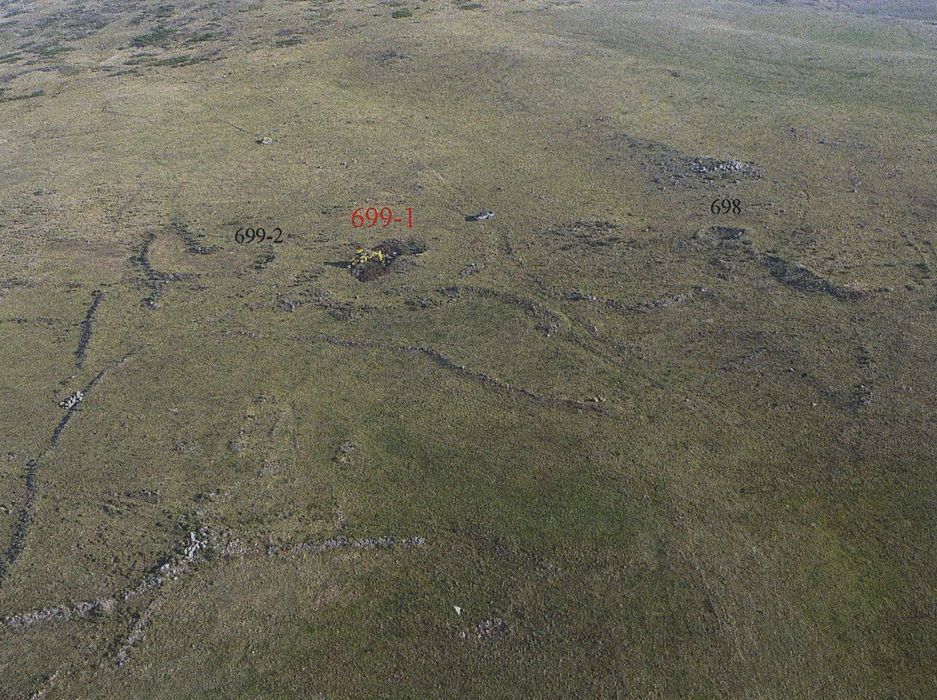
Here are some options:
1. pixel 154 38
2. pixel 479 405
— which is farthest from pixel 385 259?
pixel 154 38

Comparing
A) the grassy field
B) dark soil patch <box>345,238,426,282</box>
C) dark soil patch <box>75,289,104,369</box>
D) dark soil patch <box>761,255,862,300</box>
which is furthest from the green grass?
dark soil patch <box>761,255,862,300</box>

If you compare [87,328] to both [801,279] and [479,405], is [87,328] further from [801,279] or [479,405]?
[801,279]

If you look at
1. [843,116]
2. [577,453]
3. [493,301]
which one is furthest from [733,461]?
[843,116]

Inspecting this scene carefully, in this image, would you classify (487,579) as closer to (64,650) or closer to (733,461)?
(733,461)

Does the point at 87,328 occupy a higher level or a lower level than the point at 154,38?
lower

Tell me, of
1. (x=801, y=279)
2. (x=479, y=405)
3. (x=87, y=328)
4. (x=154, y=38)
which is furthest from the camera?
(x=154, y=38)

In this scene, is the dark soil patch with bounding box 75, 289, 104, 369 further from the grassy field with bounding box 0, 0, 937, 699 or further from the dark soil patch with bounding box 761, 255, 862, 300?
the dark soil patch with bounding box 761, 255, 862, 300

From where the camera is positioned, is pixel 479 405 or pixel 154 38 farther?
pixel 154 38

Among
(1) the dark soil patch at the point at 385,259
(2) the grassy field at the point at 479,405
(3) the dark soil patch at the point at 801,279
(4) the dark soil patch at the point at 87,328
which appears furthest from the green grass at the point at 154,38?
(3) the dark soil patch at the point at 801,279
